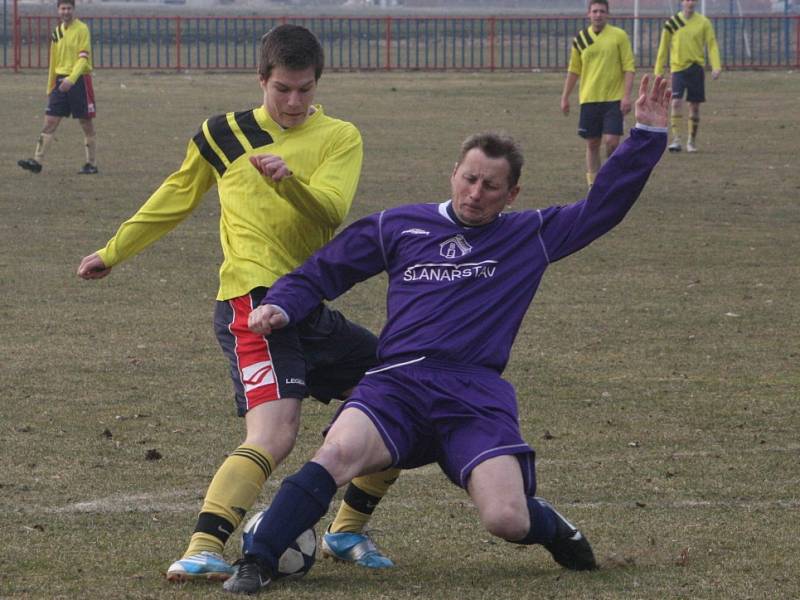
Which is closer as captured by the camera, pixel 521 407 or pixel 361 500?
pixel 361 500

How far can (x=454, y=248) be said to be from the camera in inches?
203

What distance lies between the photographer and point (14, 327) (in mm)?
9516

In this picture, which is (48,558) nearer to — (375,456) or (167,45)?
(375,456)

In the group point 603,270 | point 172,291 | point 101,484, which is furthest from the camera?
point 603,270

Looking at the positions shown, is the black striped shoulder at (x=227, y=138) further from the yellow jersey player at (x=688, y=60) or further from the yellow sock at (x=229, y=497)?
the yellow jersey player at (x=688, y=60)

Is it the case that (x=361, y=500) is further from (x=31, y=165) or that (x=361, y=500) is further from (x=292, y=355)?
(x=31, y=165)

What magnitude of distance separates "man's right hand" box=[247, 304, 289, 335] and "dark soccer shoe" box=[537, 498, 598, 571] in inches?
39.4

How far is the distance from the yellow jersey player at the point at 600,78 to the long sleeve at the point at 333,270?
38.4 feet

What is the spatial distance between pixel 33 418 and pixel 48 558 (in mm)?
2251

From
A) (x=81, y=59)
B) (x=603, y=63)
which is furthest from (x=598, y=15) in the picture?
(x=81, y=59)

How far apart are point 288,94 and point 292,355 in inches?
35.1

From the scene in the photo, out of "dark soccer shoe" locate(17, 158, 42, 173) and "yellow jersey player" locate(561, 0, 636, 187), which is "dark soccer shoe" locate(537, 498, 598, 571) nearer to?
"yellow jersey player" locate(561, 0, 636, 187)

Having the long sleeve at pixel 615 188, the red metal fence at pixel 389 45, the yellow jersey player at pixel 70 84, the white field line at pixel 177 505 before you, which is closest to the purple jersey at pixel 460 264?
the long sleeve at pixel 615 188

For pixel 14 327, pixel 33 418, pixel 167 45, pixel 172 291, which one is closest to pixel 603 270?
pixel 172 291
